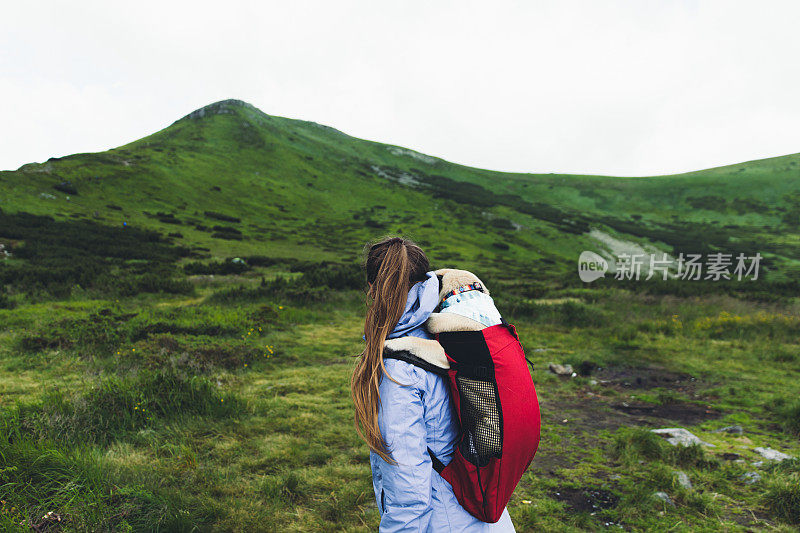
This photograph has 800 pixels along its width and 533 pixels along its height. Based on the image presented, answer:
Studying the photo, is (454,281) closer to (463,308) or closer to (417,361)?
(463,308)

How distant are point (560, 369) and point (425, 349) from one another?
7742 millimetres

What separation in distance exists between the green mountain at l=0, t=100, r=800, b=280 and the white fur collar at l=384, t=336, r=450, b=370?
30.4m

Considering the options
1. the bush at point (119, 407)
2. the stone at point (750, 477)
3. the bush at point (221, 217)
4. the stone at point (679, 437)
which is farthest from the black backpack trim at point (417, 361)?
the bush at point (221, 217)

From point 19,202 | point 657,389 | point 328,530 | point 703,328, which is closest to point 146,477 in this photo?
point 328,530

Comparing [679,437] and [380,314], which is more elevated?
[380,314]

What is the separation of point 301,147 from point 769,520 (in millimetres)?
110331

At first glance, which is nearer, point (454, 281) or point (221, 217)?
point (454, 281)

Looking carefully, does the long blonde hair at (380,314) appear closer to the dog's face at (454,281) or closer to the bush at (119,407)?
the dog's face at (454,281)

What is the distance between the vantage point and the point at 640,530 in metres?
3.61

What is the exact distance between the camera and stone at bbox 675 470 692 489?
13.6 feet

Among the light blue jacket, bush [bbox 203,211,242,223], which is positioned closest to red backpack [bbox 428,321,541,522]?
the light blue jacket

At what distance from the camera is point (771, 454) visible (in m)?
4.71

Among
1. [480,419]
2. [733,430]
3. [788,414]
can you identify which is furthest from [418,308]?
[788,414]

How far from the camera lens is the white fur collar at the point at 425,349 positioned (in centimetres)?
170
